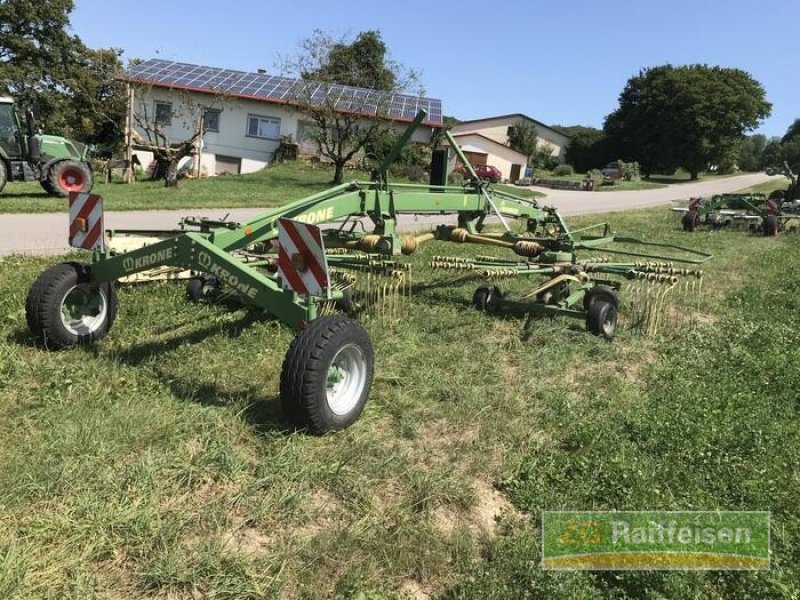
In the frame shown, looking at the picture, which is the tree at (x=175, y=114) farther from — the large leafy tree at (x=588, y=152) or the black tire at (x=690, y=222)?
the large leafy tree at (x=588, y=152)

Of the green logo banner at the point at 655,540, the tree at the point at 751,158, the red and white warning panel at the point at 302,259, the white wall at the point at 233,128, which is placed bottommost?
the green logo banner at the point at 655,540

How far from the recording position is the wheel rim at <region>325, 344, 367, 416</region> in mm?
3572

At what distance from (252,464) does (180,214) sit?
38.4 feet

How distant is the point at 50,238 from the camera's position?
30.3 feet

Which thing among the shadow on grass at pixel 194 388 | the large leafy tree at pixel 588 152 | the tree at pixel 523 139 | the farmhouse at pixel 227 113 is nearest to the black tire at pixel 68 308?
the shadow on grass at pixel 194 388

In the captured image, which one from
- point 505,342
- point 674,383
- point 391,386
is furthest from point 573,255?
point 391,386

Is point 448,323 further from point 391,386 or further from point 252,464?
point 252,464

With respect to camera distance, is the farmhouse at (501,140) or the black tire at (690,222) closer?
the black tire at (690,222)

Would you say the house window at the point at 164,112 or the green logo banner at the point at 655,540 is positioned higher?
the house window at the point at 164,112

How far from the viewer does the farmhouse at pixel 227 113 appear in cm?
2839

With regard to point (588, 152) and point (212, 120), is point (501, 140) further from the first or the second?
point (212, 120)

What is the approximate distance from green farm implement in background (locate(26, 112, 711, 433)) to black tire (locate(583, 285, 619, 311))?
1 centimetres

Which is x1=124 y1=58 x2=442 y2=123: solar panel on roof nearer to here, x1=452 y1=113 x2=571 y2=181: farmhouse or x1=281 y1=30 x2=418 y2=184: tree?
x1=281 y1=30 x2=418 y2=184: tree

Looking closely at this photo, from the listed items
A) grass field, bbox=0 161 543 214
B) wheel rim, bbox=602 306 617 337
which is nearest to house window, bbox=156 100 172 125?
grass field, bbox=0 161 543 214
